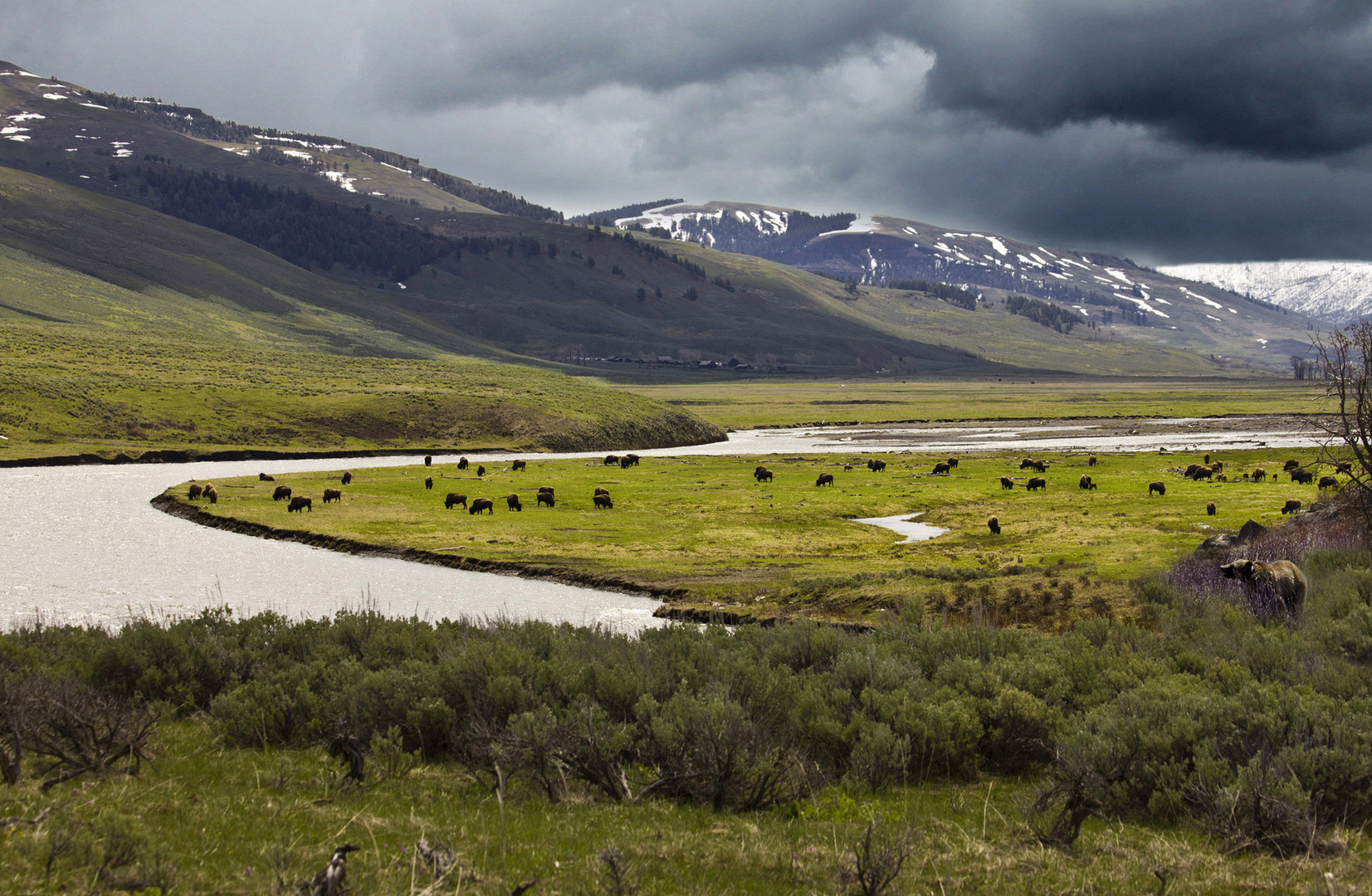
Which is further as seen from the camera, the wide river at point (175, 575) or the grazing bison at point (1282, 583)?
the wide river at point (175, 575)

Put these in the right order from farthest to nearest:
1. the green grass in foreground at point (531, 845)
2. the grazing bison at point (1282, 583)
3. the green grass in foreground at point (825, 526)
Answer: the green grass in foreground at point (825, 526), the grazing bison at point (1282, 583), the green grass in foreground at point (531, 845)

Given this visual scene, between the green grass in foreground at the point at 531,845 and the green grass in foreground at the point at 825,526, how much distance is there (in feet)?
52.0

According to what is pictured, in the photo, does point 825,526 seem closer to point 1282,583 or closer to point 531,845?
point 1282,583

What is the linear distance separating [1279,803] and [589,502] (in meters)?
53.8

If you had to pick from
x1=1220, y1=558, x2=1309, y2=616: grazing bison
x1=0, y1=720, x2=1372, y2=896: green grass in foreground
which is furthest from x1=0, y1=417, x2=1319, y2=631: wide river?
x1=1220, y1=558, x2=1309, y2=616: grazing bison

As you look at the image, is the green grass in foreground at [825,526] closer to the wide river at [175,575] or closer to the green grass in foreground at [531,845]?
the wide river at [175,575]

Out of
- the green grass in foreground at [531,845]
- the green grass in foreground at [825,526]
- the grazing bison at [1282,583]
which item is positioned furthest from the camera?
the green grass in foreground at [825,526]

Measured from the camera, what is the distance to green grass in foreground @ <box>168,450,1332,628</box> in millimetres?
32250

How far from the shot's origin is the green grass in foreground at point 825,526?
32.2 metres

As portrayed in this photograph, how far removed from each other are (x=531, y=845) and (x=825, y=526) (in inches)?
1739

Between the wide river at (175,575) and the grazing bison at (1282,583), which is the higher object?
the grazing bison at (1282,583)

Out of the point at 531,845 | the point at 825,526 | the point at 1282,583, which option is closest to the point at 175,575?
the point at 825,526

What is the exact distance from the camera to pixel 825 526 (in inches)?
2078

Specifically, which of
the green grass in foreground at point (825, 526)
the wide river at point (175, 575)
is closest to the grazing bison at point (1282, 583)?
the green grass in foreground at point (825, 526)
